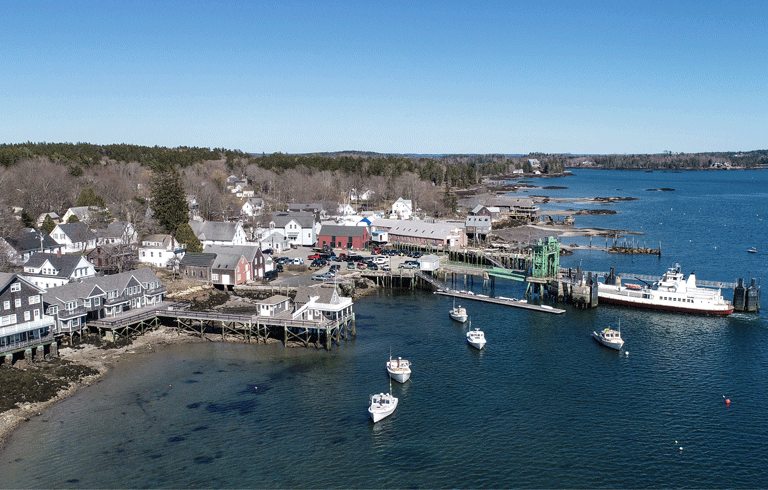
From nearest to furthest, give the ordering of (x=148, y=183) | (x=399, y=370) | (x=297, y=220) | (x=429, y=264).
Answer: (x=399, y=370), (x=429, y=264), (x=297, y=220), (x=148, y=183)

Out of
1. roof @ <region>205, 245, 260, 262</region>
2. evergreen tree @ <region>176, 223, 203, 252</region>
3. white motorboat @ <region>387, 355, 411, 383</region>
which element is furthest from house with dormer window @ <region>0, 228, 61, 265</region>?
white motorboat @ <region>387, 355, 411, 383</region>

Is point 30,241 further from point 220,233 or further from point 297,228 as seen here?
point 297,228

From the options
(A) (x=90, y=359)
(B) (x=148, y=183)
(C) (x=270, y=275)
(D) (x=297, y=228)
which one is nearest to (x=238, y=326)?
(A) (x=90, y=359)

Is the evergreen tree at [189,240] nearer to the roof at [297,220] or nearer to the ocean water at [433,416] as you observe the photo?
the roof at [297,220]

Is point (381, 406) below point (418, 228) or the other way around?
below

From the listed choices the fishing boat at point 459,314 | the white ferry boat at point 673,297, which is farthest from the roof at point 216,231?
the white ferry boat at point 673,297

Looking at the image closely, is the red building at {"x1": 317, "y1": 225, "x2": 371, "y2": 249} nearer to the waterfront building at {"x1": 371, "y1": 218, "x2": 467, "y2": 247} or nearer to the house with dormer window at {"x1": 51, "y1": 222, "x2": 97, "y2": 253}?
the waterfront building at {"x1": 371, "y1": 218, "x2": 467, "y2": 247}
